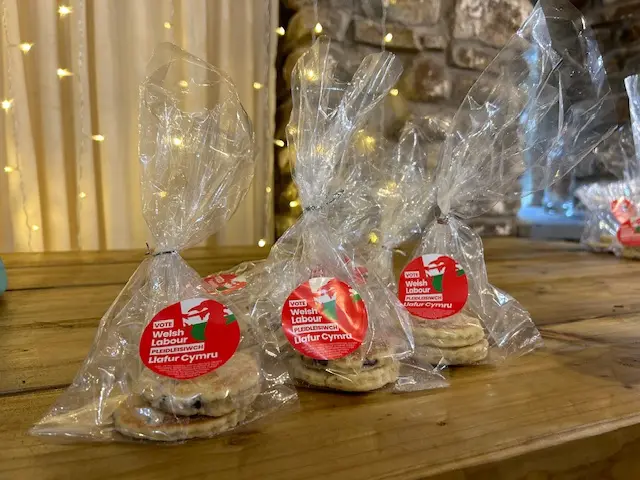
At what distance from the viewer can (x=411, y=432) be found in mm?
500

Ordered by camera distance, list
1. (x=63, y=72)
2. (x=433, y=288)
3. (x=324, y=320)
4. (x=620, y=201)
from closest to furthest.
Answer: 1. (x=324, y=320)
2. (x=433, y=288)
3. (x=620, y=201)
4. (x=63, y=72)


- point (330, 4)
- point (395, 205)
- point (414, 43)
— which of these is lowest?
point (395, 205)

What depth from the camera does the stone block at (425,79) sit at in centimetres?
212

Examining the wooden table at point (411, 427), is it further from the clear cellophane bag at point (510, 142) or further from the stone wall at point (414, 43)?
the stone wall at point (414, 43)

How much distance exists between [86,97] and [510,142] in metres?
1.64

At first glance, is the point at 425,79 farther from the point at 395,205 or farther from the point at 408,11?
the point at 395,205

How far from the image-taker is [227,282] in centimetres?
82

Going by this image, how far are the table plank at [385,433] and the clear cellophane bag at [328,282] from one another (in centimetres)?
4

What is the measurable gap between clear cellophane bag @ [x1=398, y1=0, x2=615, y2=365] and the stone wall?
1116 millimetres

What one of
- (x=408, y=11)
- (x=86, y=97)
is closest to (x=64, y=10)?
(x=86, y=97)

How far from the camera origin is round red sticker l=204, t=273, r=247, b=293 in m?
0.78

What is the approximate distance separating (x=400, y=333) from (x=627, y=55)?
2.40 m

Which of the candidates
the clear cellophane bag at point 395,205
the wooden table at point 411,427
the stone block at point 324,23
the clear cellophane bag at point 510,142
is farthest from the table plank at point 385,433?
the stone block at point 324,23

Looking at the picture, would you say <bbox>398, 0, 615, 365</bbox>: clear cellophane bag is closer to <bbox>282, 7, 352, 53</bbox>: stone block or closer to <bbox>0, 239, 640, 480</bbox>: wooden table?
<bbox>0, 239, 640, 480</bbox>: wooden table
